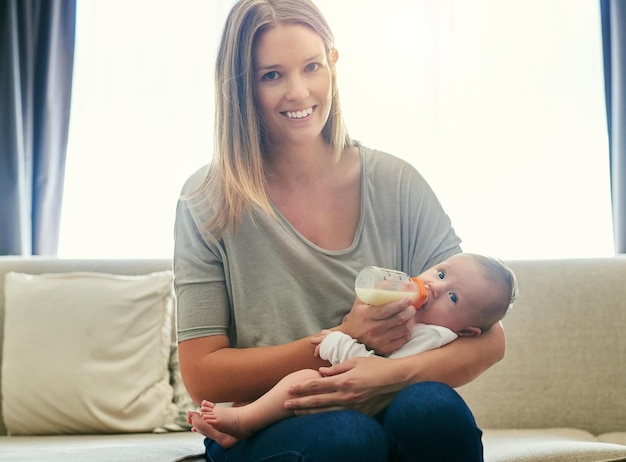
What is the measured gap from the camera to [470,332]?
1.51m

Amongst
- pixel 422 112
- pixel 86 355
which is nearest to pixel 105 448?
pixel 86 355

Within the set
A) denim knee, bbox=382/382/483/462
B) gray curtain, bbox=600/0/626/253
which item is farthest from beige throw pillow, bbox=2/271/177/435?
gray curtain, bbox=600/0/626/253

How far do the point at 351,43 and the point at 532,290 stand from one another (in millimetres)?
1389

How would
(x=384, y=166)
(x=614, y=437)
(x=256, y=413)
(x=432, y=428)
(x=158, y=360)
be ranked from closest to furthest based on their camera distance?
(x=432, y=428) < (x=256, y=413) < (x=384, y=166) < (x=614, y=437) < (x=158, y=360)

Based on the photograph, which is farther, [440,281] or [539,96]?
[539,96]

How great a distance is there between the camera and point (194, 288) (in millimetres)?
1504

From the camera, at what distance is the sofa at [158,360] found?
233cm

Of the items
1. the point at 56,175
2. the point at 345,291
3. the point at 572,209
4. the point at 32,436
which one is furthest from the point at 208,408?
the point at 572,209

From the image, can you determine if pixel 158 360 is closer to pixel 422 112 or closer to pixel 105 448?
pixel 105 448

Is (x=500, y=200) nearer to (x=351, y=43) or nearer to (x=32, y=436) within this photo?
(x=351, y=43)

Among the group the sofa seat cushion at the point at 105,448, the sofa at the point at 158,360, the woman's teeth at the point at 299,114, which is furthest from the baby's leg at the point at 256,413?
the sofa at the point at 158,360

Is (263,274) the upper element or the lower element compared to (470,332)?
upper

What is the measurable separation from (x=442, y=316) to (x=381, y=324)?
148 millimetres

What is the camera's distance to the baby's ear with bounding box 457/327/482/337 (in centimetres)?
150
